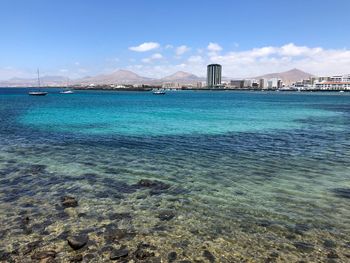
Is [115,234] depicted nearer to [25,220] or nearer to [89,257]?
[89,257]

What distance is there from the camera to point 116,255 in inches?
361

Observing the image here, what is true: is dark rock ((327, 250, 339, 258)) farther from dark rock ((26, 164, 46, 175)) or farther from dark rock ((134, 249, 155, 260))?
dark rock ((26, 164, 46, 175))

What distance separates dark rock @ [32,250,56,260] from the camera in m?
8.94

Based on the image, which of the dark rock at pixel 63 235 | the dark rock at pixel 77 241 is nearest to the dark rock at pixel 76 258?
the dark rock at pixel 77 241

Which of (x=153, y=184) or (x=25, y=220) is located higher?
(x=25, y=220)

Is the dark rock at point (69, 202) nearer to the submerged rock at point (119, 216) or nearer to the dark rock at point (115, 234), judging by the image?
the submerged rock at point (119, 216)

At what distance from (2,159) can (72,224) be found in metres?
13.1

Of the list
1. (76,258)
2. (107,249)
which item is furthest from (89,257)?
(107,249)

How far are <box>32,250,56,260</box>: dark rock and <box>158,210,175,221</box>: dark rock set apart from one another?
4.16 m

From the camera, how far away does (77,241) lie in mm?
9781

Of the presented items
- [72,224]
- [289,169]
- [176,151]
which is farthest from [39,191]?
[289,169]

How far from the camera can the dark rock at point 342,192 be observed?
14.6 metres

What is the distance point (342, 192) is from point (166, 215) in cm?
906

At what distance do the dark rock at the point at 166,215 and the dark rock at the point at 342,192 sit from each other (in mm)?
8232
